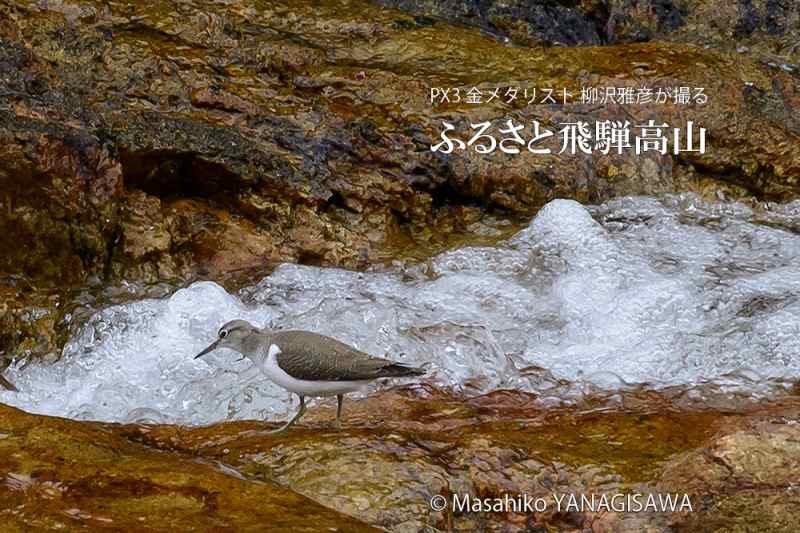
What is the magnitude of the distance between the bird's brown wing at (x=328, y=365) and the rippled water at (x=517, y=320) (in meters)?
1.12

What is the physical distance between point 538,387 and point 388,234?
118 inches

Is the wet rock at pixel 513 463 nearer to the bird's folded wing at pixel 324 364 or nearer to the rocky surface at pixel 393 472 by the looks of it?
the rocky surface at pixel 393 472

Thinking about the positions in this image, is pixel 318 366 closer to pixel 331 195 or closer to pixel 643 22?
pixel 331 195

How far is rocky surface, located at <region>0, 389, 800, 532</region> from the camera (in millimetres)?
5203

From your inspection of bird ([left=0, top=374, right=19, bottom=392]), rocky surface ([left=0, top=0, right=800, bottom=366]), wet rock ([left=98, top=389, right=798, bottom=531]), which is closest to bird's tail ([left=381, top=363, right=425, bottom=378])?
wet rock ([left=98, top=389, right=798, bottom=531])

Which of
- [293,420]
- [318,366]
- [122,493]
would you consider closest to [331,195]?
[293,420]

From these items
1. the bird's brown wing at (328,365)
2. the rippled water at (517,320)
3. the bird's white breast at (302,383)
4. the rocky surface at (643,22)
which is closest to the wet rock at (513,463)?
the bird's white breast at (302,383)

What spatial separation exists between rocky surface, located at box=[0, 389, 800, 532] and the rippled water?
1.38 m

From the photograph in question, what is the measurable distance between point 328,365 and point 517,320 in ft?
9.59

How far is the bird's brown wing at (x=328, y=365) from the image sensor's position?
6728mm

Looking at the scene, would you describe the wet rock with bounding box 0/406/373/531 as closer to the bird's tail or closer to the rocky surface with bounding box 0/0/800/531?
the rocky surface with bounding box 0/0/800/531

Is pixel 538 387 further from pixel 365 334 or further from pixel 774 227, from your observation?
pixel 774 227

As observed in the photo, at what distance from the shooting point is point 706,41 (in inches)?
583

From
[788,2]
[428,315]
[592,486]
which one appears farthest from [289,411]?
[788,2]
